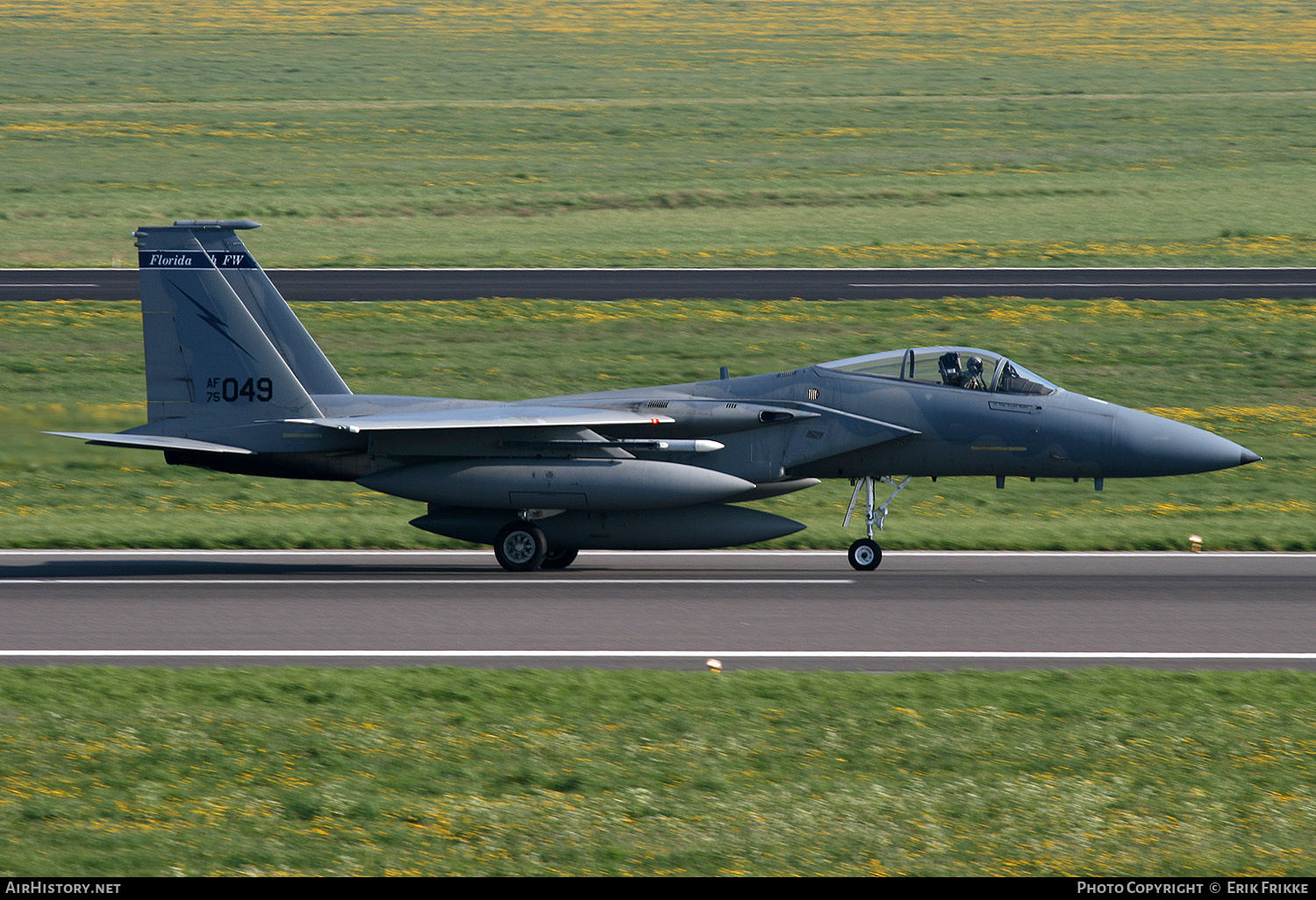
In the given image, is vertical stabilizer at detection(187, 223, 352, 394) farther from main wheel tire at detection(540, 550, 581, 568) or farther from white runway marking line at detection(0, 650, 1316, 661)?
white runway marking line at detection(0, 650, 1316, 661)

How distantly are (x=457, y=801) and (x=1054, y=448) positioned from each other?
12.1m

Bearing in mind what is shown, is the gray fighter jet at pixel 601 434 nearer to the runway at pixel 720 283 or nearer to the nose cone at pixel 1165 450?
the nose cone at pixel 1165 450

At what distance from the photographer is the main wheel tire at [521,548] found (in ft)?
65.2

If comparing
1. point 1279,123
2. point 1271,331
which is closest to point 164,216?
point 1271,331

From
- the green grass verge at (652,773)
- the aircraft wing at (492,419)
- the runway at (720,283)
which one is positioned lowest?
the green grass verge at (652,773)

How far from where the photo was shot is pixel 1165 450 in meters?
19.1

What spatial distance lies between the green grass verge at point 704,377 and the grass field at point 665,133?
788 cm

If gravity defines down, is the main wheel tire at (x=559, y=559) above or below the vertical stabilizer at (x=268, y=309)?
below

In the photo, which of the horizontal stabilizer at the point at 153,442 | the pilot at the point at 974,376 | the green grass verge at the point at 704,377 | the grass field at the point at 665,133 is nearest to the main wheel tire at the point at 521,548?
the green grass verge at the point at 704,377

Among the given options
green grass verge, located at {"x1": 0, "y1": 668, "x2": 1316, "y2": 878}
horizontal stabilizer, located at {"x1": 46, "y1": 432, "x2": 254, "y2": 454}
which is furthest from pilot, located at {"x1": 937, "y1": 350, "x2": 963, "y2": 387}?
horizontal stabilizer, located at {"x1": 46, "y1": 432, "x2": 254, "y2": 454}

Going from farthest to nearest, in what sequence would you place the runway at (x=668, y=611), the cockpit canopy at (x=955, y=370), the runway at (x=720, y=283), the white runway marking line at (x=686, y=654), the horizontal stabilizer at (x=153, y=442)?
the runway at (x=720, y=283) < the cockpit canopy at (x=955, y=370) < the horizontal stabilizer at (x=153, y=442) < the runway at (x=668, y=611) < the white runway marking line at (x=686, y=654)
